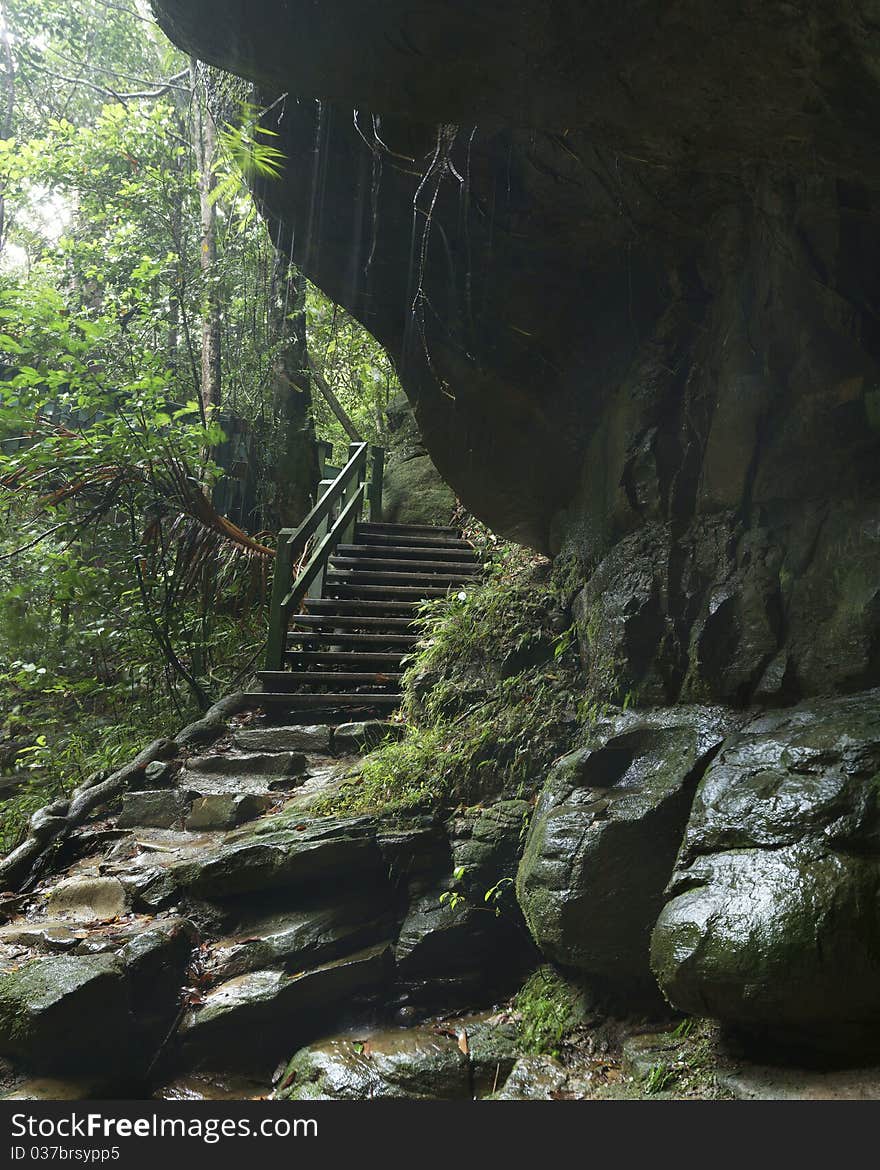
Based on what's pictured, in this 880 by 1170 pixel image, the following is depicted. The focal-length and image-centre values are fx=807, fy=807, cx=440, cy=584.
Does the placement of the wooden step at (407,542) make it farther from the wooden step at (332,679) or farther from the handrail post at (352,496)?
the wooden step at (332,679)

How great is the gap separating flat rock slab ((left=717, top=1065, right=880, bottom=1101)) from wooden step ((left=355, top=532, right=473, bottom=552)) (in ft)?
26.0

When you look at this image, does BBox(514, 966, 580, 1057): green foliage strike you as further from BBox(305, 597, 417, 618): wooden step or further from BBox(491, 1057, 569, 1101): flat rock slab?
BBox(305, 597, 417, 618): wooden step

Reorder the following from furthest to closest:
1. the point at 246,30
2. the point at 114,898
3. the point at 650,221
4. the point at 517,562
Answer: the point at 517,562 < the point at 114,898 < the point at 650,221 < the point at 246,30

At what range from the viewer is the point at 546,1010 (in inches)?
142

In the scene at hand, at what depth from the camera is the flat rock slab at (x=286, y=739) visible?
21.1ft

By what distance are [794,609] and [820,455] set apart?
0.73 metres

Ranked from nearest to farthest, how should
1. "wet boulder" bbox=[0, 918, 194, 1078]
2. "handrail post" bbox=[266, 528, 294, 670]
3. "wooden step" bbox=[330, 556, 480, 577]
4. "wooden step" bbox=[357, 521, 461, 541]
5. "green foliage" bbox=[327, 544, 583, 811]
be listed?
"wet boulder" bbox=[0, 918, 194, 1078], "green foliage" bbox=[327, 544, 583, 811], "handrail post" bbox=[266, 528, 294, 670], "wooden step" bbox=[330, 556, 480, 577], "wooden step" bbox=[357, 521, 461, 541]

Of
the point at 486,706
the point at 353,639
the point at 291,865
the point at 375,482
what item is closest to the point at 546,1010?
the point at 291,865

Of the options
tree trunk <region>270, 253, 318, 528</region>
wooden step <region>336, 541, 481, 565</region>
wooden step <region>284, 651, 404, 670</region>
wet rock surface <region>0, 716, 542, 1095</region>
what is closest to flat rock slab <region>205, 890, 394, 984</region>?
wet rock surface <region>0, 716, 542, 1095</region>

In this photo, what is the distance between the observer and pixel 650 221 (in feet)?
14.2

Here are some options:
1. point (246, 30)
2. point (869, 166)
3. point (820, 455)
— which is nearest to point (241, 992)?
point (820, 455)

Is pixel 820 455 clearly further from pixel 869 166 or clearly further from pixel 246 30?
pixel 246 30

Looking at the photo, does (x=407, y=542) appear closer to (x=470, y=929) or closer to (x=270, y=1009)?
(x=470, y=929)

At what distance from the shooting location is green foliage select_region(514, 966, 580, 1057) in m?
3.44
